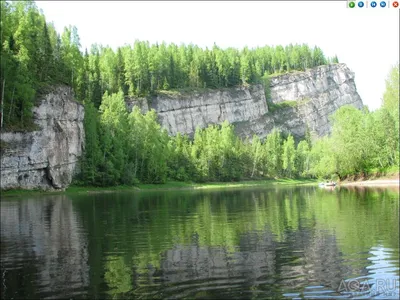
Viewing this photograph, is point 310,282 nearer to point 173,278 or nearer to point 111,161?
point 173,278

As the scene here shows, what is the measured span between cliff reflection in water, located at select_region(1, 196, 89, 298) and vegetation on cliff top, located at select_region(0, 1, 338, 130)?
158 feet

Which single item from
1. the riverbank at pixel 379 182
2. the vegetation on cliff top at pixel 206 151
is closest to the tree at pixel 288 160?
the vegetation on cliff top at pixel 206 151

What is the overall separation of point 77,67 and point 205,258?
103 meters

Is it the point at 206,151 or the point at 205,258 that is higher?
the point at 206,151

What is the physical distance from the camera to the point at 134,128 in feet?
370

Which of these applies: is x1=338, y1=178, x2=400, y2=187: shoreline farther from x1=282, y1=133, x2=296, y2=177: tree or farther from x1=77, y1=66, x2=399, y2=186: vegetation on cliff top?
x1=282, y1=133, x2=296, y2=177: tree

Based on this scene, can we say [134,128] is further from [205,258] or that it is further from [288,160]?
[205,258]

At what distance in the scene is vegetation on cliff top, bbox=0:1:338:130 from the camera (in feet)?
263

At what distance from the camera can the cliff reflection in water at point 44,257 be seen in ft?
51.9

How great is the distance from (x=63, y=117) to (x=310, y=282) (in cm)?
8418

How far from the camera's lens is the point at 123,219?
122 ft

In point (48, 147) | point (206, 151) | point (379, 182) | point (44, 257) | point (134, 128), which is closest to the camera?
point (44, 257)

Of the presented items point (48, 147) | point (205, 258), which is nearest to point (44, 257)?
point (205, 258)

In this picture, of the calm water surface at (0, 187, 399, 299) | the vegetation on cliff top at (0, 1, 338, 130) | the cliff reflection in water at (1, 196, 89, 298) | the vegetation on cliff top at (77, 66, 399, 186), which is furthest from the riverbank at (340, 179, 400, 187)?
the cliff reflection in water at (1, 196, 89, 298)
